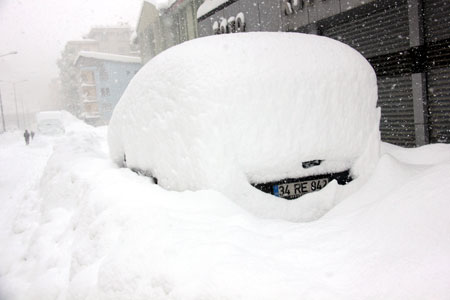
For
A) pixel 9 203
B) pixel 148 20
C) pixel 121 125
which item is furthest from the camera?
pixel 148 20

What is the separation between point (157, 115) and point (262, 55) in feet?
3.92

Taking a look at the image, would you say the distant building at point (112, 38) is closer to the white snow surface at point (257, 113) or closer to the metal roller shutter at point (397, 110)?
the metal roller shutter at point (397, 110)

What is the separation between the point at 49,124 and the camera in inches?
1271

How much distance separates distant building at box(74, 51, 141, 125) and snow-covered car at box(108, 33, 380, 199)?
173 ft

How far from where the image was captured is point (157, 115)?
3730 mm

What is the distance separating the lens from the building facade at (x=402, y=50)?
7449mm

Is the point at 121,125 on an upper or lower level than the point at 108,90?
lower

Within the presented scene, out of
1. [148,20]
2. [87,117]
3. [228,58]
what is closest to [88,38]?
[87,117]

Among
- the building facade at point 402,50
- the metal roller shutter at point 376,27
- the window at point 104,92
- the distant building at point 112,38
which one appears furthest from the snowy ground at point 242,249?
the distant building at point 112,38

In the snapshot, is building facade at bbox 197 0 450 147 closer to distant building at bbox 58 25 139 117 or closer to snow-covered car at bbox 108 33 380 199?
snow-covered car at bbox 108 33 380 199

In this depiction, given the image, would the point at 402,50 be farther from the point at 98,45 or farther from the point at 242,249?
the point at 98,45

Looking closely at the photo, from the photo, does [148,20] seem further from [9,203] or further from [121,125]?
[121,125]

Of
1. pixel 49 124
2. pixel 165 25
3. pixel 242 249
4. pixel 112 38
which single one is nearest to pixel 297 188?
pixel 242 249

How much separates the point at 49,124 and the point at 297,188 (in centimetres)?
3309
